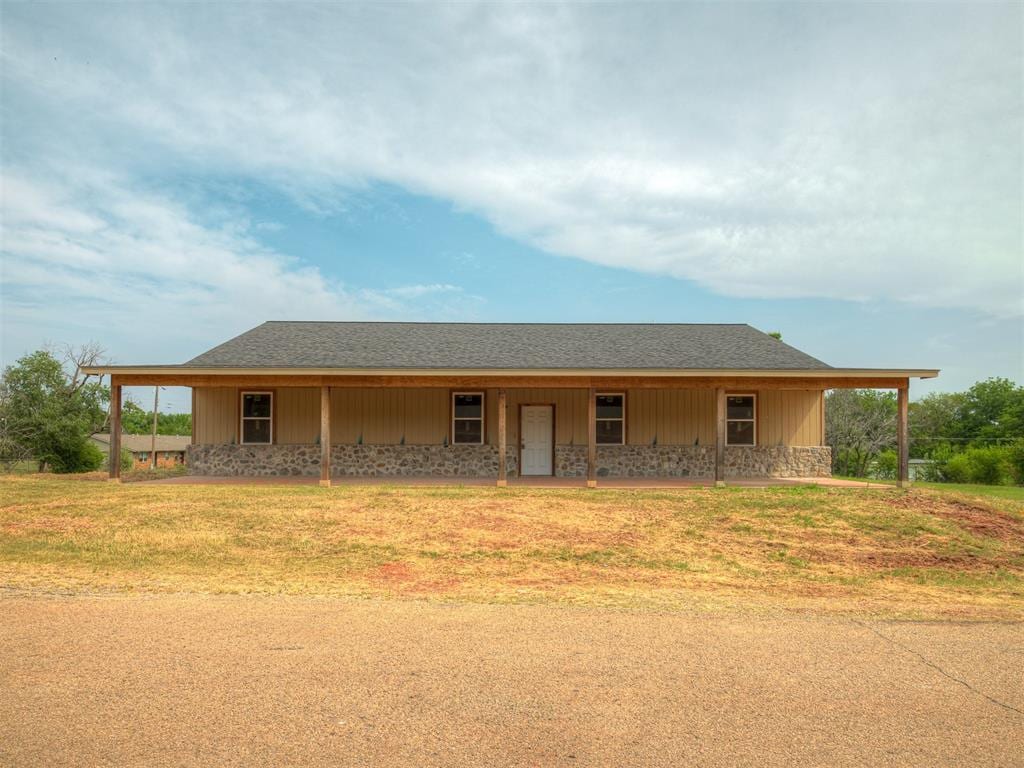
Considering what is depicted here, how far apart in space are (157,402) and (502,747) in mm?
40233

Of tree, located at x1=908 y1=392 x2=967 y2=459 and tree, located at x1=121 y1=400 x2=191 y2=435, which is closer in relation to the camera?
tree, located at x1=908 y1=392 x2=967 y2=459

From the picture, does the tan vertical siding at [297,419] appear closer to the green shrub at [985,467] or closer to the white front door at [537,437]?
the white front door at [537,437]

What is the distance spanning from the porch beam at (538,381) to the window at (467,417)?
2746mm

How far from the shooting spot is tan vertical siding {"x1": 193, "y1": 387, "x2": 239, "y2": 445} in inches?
725

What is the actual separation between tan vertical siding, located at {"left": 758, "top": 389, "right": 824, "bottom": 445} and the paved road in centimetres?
1276

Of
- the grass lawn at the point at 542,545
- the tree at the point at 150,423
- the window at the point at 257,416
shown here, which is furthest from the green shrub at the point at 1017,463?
the tree at the point at 150,423

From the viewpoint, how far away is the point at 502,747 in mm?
3635

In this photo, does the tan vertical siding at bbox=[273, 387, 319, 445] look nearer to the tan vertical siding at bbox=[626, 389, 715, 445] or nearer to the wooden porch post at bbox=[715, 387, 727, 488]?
the tan vertical siding at bbox=[626, 389, 715, 445]

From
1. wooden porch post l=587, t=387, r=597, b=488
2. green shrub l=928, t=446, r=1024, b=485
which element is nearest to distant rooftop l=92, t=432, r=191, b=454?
wooden porch post l=587, t=387, r=597, b=488

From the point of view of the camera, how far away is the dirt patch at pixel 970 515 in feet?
34.9

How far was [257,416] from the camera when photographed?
1841cm

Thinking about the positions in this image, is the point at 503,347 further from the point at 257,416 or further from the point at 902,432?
the point at 902,432

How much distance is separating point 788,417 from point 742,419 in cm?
126

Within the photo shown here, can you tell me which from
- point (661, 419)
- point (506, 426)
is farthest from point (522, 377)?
point (661, 419)
